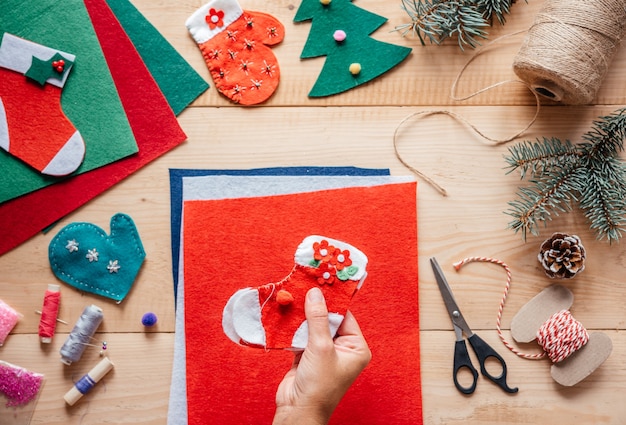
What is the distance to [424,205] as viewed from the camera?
1081 millimetres

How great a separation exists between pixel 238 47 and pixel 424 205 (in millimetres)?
456

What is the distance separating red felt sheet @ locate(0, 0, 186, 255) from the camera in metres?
1.07

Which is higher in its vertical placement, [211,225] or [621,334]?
[211,225]

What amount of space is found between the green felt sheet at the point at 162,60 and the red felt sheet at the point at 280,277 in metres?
0.20

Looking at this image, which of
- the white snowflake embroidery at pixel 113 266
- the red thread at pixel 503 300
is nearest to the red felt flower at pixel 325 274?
the red thread at pixel 503 300

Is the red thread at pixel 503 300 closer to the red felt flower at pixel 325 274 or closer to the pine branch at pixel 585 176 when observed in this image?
the pine branch at pixel 585 176

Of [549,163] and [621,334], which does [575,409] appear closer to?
[621,334]

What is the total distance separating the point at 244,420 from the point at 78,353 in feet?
1.06

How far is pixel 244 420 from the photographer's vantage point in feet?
3.48

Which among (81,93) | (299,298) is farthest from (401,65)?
(81,93)

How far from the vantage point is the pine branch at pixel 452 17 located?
40.1 inches

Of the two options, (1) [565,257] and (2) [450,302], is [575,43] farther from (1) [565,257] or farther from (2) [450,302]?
(2) [450,302]

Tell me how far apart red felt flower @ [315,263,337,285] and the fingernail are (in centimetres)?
1

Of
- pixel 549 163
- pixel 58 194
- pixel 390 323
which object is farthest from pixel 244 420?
pixel 549 163
